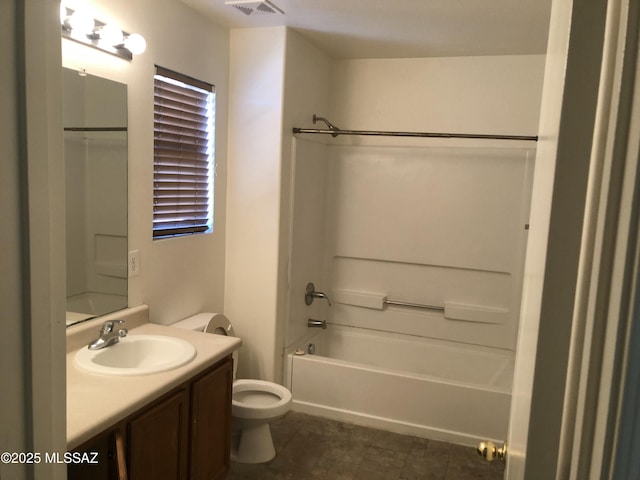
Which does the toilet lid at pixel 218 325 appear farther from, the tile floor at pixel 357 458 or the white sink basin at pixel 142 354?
the tile floor at pixel 357 458

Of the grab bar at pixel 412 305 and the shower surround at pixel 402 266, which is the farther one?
the grab bar at pixel 412 305

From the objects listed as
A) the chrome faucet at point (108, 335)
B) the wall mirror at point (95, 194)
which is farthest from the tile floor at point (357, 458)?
the wall mirror at point (95, 194)

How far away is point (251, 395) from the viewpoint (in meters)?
3.00

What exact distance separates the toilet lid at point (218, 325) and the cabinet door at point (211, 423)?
50 centimetres

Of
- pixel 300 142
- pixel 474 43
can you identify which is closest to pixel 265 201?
pixel 300 142

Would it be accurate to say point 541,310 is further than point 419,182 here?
No

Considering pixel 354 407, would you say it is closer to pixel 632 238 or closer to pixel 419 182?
pixel 419 182

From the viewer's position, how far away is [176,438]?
2037 mm

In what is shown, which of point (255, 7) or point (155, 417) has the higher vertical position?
point (255, 7)

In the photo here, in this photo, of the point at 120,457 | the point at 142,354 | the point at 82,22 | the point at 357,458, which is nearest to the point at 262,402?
the point at 357,458

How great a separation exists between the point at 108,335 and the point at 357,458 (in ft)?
5.17

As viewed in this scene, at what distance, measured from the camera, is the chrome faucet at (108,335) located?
83.9 inches

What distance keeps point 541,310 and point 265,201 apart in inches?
108

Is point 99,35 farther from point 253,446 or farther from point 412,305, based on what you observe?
point 412,305
